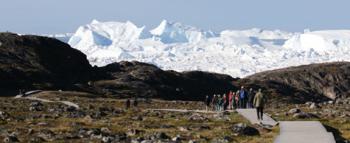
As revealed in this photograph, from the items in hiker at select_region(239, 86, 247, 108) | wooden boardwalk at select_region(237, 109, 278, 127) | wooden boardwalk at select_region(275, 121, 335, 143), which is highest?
hiker at select_region(239, 86, 247, 108)

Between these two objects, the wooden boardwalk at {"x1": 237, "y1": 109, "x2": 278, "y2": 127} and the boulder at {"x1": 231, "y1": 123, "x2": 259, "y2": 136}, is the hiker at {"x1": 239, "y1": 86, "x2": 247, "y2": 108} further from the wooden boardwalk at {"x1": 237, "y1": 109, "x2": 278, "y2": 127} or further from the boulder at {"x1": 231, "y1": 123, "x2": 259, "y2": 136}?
the boulder at {"x1": 231, "y1": 123, "x2": 259, "y2": 136}

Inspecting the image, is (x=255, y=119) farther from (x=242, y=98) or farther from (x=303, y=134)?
(x=242, y=98)

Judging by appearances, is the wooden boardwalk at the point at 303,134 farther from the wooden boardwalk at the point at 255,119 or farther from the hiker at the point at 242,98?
the hiker at the point at 242,98

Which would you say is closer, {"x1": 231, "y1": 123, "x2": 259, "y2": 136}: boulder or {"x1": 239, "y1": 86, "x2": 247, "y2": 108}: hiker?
{"x1": 231, "y1": 123, "x2": 259, "y2": 136}: boulder

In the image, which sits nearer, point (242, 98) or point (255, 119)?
point (255, 119)

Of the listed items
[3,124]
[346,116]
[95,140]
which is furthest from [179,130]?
[346,116]

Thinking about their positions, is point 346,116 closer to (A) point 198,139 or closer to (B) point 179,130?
(B) point 179,130

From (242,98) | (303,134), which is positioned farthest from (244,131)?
(242,98)

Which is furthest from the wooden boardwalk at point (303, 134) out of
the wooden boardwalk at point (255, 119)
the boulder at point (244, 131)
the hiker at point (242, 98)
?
the hiker at point (242, 98)

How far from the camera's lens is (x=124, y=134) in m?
40.2

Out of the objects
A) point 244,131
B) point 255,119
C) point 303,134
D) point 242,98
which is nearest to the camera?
point 303,134

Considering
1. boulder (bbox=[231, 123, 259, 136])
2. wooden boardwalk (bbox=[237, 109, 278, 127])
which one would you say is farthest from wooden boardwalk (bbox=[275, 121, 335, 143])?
wooden boardwalk (bbox=[237, 109, 278, 127])

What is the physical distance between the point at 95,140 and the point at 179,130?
905 cm

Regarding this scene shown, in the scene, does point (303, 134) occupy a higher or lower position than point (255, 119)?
lower
